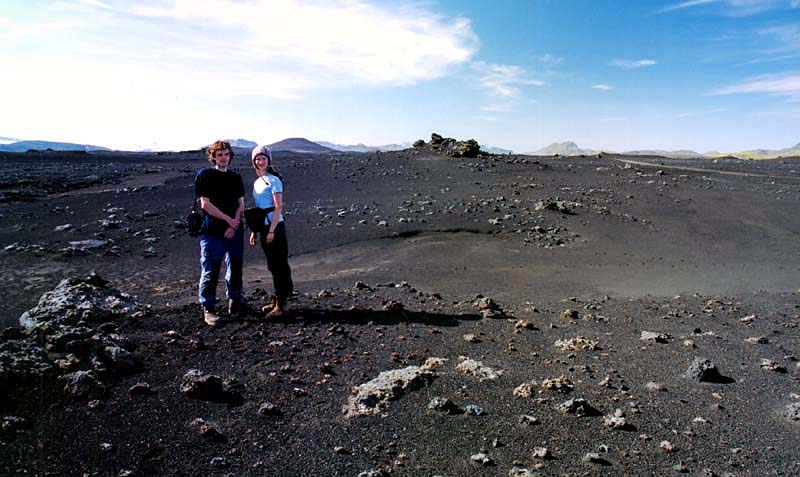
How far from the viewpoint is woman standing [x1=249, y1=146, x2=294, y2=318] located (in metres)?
4.97

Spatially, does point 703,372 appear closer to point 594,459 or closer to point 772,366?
point 772,366

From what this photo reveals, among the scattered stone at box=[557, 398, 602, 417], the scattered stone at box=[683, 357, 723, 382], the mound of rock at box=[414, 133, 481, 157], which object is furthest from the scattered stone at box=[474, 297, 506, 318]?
the mound of rock at box=[414, 133, 481, 157]

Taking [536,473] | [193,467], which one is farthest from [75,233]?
[536,473]

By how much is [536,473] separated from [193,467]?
1.85 metres

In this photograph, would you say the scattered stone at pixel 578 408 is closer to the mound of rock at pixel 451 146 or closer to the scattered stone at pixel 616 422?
the scattered stone at pixel 616 422

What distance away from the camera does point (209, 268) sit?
16.6 feet

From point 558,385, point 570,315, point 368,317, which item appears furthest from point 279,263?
point 570,315

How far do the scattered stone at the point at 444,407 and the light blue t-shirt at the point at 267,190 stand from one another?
8.45 feet

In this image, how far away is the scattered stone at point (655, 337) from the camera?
188 inches

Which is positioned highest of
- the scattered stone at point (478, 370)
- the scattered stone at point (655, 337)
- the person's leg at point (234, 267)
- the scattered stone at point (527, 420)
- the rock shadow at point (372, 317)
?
the person's leg at point (234, 267)

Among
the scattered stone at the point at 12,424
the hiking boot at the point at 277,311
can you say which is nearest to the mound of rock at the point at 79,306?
the hiking boot at the point at 277,311

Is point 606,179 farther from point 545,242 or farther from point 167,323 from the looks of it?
point 167,323

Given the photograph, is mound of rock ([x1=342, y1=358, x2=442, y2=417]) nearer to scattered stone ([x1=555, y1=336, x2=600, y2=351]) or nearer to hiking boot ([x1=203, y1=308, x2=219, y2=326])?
scattered stone ([x1=555, y1=336, x2=600, y2=351])

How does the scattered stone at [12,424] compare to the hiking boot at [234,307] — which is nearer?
the scattered stone at [12,424]
